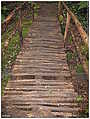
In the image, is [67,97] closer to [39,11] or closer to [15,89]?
→ [15,89]

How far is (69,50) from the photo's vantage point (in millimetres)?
8688

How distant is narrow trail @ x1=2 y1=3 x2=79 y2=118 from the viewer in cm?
514

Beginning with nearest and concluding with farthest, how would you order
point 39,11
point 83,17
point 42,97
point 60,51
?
1. point 42,97
2. point 60,51
3. point 83,17
4. point 39,11

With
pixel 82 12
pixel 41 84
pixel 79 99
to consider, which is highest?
pixel 82 12

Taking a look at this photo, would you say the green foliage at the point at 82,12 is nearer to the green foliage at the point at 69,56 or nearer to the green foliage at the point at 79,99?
the green foliage at the point at 69,56

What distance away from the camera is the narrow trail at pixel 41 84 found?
16.9 feet

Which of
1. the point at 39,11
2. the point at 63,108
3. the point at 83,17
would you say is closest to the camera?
the point at 63,108

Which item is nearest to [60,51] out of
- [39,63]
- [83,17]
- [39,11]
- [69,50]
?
[69,50]

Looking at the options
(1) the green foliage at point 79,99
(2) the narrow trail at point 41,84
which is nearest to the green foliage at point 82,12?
(2) the narrow trail at point 41,84

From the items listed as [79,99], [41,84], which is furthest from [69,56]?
[79,99]

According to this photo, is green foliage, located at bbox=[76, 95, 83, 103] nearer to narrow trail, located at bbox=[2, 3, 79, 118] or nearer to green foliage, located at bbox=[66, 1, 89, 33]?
narrow trail, located at bbox=[2, 3, 79, 118]

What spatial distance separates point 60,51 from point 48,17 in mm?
6262

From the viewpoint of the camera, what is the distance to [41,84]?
6.13 m

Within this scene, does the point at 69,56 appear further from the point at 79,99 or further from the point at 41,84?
the point at 79,99
